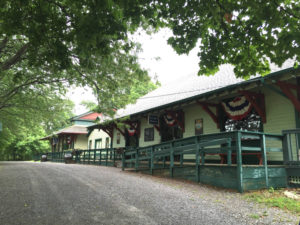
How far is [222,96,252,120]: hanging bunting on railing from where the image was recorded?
9163mm

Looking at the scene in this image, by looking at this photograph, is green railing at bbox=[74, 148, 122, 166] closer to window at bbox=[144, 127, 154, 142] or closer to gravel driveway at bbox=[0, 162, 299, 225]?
window at bbox=[144, 127, 154, 142]

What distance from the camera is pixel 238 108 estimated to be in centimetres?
946

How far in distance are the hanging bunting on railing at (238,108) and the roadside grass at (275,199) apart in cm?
344

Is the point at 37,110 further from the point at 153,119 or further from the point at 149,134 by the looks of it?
the point at 153,119

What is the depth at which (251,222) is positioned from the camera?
4.04 meters

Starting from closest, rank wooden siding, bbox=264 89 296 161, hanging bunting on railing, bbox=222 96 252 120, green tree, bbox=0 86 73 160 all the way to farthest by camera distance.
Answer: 1. wooden siding, bbox=264 89 296 161
2. hanging bunting on railing, bbox=222 96 252 120
3. green tree, bbox=0 86 73 160

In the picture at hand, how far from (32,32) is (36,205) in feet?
11.4

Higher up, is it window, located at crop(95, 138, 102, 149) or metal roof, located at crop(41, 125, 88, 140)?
metal roof, located at crop(41, 125, 88, 140)

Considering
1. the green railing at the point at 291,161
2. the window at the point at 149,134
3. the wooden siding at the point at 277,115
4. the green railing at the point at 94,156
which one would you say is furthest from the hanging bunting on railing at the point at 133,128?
the green railing at the point at 291,161

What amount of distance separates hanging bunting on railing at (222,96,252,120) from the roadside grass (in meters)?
3.44

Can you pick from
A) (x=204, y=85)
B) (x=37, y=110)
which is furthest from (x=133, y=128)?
(x=204, y=85)

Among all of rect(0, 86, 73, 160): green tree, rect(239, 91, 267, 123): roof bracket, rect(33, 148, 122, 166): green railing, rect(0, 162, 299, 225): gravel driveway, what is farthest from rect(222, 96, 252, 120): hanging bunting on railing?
rect(0, 86, 73, 160): green tree

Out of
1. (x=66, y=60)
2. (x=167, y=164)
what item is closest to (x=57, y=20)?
(x=66, y=60)

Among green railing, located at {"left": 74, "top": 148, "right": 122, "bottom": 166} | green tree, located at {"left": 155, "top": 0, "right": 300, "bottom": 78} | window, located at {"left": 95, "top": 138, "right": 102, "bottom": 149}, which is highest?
green tree, located at {"left": 155, "top": 0, "right": 300, "bottom": 78}
